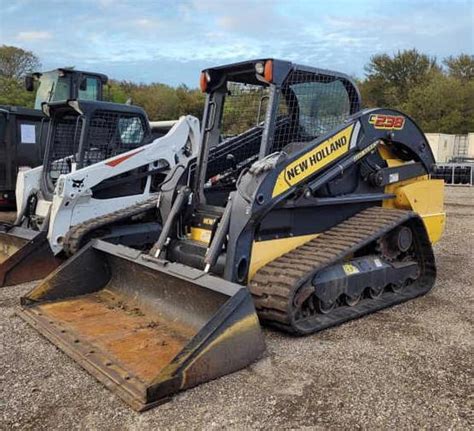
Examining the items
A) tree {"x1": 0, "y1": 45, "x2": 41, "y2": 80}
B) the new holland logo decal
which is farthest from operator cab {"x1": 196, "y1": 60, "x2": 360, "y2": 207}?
tree {"x1": 0, "y1": 45, "x2": 41, "y2": 80}

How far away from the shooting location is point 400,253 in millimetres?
5613

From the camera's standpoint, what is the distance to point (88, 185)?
21.9 ft

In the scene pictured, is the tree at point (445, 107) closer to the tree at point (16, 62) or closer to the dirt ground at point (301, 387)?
the tree at point (16, 62)

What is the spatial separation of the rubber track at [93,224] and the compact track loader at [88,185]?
11 millimetres

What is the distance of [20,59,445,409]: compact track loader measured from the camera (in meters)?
3.67

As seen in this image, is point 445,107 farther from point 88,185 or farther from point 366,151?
point 88,185

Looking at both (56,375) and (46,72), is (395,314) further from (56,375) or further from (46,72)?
(46,72)

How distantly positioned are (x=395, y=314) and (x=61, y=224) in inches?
149

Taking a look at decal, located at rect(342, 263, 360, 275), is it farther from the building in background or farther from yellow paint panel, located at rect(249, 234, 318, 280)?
the building in background

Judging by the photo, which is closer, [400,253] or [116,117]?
[400,253]

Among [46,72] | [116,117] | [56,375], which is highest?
[46,72]

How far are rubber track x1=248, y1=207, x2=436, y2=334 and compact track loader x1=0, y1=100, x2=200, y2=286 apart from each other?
8.42 feet

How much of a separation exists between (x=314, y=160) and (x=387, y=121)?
1.24 meters

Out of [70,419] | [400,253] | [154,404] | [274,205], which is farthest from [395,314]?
[70,419]
